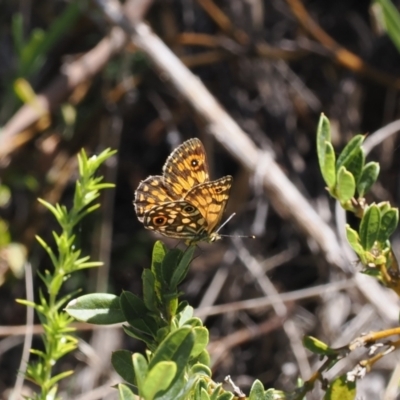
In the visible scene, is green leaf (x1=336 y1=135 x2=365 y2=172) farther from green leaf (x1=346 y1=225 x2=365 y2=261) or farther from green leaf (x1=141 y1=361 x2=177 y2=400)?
green leaf (x1=141 y1=361 x2=177 y2=400)

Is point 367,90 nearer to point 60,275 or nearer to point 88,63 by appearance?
point 88,63

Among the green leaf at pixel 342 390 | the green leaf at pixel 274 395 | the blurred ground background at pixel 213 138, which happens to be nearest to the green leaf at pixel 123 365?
the green leaf at pixel 274 395

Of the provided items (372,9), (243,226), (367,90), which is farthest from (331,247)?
(372,9)

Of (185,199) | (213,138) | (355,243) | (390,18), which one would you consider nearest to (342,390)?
(355,243)

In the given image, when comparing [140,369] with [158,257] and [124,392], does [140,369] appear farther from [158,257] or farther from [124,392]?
[158,257]

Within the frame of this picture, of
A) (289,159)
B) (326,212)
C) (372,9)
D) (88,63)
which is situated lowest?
(326,212)

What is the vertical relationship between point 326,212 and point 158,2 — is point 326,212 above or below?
below

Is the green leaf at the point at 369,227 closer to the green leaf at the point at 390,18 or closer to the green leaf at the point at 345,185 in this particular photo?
the green leaf at the point at 345,185
